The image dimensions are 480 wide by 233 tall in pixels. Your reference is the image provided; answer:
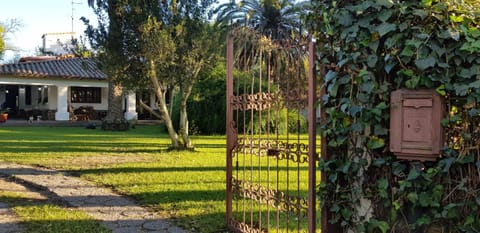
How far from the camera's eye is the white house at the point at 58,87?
30203 mm

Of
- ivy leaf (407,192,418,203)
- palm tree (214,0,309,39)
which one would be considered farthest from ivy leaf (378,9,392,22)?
palm tree (214,0,309,39)

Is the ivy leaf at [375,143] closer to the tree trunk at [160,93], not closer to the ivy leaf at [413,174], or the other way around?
the ivy leaf at [413,174]

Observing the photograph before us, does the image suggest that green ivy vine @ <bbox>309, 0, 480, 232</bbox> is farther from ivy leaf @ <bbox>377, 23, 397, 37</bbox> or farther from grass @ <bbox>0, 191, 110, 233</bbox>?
grass @ <bbox>0, 191, 110, 233</bbox>

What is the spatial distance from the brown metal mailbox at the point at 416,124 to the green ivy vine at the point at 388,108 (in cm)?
5

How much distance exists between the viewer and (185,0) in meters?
13.0

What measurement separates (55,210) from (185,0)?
8.05m

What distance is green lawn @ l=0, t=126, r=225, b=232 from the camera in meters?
6.30

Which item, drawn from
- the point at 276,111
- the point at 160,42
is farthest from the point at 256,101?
the point at 160,42

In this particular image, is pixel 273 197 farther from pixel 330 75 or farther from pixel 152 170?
pixel 152 170

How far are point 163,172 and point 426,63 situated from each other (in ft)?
24.7

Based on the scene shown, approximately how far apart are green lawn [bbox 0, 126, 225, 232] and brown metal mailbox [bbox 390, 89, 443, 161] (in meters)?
2.85

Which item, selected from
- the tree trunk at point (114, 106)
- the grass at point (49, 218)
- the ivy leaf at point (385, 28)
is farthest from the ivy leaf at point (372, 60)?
the tree trunk at point (114, 106)

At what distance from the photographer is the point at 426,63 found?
2732 millimetres

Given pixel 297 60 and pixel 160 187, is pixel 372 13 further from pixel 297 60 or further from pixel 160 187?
pixel 160 187
